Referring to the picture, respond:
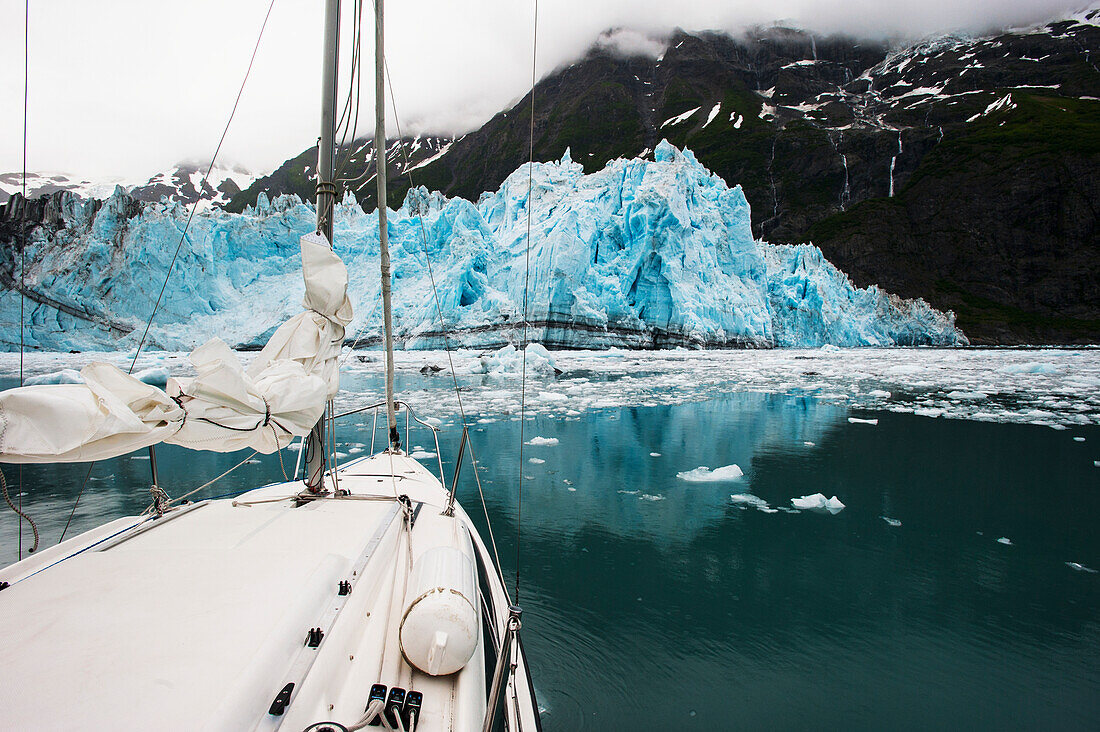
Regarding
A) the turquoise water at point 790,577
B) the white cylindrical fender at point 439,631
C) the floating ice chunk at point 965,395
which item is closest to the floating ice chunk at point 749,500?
the turquoise water at point 790,577

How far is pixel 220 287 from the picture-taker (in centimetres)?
3091

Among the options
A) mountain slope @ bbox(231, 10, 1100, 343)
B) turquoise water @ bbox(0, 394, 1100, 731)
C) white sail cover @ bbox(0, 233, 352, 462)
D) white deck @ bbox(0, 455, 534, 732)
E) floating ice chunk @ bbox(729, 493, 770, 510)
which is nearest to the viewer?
white deck @ bbox(0, 455, 534, 732)

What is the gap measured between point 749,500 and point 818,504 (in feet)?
2.29

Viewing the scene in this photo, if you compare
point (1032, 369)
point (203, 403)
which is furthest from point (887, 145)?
point (203, 403)

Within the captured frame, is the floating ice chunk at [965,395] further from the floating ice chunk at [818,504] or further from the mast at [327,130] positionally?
the mast at [327,130]

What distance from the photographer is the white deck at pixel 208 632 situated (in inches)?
48.3

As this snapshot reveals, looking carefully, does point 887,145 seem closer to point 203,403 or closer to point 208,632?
point 203,403

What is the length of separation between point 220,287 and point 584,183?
81.9 ft

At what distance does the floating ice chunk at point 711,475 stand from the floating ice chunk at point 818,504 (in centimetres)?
98

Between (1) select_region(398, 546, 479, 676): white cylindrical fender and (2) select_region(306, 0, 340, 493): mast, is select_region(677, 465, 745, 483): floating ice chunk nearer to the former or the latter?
(2) select_region(306, 0, 340, 493): mast

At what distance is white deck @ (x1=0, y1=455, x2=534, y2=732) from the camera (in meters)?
1.23

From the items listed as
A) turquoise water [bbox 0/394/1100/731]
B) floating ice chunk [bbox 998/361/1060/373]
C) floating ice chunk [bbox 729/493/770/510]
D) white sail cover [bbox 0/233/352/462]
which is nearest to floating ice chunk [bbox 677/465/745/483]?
turquoise water [bbox 0/394/1100/731]

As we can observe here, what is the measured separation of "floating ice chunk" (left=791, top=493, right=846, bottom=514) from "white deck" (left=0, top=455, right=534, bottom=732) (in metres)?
4.53

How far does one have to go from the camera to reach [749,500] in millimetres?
5574
